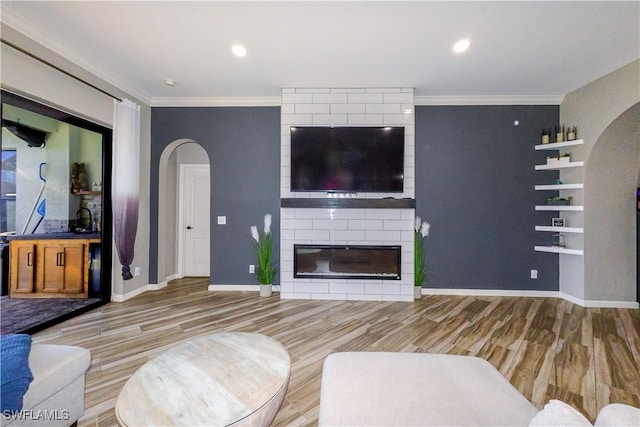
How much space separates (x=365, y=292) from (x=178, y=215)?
3.31 m

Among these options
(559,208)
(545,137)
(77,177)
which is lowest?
(559,208)

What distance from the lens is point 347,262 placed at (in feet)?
11.5

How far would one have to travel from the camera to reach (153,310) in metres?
3.05

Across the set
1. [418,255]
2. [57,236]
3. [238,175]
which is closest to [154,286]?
[57,236]

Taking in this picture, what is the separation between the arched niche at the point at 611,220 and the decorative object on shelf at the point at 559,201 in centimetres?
19

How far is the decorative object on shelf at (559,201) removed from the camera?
11.1 feet

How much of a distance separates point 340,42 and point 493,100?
2480 millimetres

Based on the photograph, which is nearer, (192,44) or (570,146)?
(192,44)

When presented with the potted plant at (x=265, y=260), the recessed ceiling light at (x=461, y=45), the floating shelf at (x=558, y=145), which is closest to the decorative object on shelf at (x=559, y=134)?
the floating shelf at (x=558, y=145)

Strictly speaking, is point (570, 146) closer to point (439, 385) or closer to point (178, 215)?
point (439, 385)

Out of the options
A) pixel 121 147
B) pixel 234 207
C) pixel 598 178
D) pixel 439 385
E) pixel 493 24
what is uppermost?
pixel 493 24

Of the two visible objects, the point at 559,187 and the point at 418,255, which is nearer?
the point at 559,187

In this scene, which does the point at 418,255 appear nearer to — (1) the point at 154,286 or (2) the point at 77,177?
(1) the point at 154,286

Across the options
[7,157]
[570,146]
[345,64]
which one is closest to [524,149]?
[570,146]
